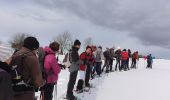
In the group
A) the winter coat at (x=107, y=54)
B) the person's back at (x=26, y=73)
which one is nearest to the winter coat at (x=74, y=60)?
the person's back at (x=26, y=73)

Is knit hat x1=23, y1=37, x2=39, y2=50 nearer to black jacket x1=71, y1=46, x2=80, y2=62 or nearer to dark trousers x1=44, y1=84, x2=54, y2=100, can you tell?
dark trousers x1=44, y1=84, x2=54, y2=100

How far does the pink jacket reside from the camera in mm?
9133

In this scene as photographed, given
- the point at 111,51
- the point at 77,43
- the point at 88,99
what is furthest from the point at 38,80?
the point at 111,51

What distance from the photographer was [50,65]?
30.0 ft

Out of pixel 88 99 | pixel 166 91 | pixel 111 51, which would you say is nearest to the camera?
pixel 88 99

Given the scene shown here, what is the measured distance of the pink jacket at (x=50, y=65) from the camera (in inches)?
360

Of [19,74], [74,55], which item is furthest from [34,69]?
[74,55]

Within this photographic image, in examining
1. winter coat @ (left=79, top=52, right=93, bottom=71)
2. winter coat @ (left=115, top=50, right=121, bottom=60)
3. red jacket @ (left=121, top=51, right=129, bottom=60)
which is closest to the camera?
winter coat @ (left=79, top=52, right=93, bottom=71)

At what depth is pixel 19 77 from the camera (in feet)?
19.5

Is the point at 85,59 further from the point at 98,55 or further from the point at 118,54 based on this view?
the point at 118,54

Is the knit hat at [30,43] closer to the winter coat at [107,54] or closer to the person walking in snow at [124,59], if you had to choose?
the winter coat at [107,54]

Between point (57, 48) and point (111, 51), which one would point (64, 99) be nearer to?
point (57, 48)

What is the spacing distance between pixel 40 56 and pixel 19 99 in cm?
322

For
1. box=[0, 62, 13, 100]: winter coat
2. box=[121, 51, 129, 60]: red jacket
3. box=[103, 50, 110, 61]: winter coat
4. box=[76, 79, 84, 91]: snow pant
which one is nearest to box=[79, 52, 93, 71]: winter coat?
box=[76, 79, 84, 91]: snow pant
